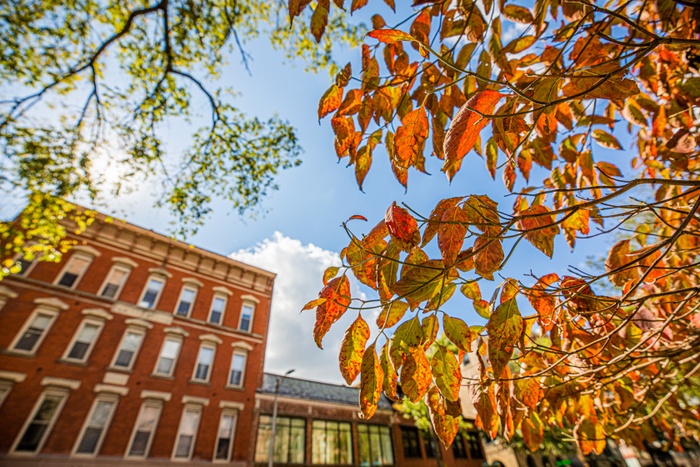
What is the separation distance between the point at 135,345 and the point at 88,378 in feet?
6.36

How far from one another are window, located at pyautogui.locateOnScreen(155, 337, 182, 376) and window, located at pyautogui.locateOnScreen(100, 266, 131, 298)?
3.31m

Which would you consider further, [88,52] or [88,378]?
[88,378]

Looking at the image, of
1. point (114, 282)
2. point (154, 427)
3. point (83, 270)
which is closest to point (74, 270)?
point (83, 270)

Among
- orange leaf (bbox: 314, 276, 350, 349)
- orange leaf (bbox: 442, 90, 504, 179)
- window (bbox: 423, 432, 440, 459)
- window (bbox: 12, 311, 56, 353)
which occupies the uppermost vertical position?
window (bbox: 12, 311, 56, 353)

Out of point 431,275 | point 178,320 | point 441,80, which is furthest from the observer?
point 178,320

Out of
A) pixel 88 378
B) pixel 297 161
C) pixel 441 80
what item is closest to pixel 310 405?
pixel 88 378

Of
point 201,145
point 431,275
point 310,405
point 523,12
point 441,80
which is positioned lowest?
→ point 431,275

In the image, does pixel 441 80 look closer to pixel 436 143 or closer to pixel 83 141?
pixel 436 143

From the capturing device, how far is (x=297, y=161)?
832cm

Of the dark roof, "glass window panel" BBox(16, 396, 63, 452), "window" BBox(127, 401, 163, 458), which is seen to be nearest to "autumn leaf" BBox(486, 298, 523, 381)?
"window" BBox(127, 401, 163, 458)

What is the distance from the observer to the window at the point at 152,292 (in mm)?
15266

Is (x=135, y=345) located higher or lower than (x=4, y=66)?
lower

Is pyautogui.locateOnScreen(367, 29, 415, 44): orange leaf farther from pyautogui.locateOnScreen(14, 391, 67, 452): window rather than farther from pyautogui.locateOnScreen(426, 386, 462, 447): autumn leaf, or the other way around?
pyautogui.locateOnScreen(14, 391, 67, 452): window

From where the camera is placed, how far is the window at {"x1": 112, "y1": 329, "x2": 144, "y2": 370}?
13.3m
